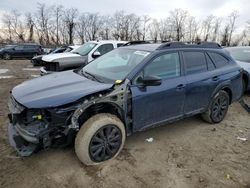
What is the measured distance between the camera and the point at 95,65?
14.3ft

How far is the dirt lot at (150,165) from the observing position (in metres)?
2.97

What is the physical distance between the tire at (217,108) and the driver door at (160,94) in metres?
0.93

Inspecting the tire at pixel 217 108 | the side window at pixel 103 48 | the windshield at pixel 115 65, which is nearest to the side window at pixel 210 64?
the tire at pixel 217 108

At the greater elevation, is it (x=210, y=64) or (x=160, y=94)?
(x=210, y=64)

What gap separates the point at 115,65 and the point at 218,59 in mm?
2135

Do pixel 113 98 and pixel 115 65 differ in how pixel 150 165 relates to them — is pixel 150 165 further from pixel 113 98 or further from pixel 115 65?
pixel 115 65

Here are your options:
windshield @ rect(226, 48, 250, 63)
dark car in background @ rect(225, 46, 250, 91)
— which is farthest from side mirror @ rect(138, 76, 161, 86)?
windshield @ rect(226, 48, 250, 63)

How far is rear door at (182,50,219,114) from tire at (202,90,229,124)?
0.25 meters

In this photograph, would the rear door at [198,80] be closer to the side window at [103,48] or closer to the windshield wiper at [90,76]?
the windshield wiper at [90,76]

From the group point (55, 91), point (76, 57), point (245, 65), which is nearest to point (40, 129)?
point (55, 91)

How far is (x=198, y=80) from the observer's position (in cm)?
421

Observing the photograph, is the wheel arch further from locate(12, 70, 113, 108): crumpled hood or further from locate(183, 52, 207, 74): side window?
locate(12, 70, 113, 108): crumpled hood

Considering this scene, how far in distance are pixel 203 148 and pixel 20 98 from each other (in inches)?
112

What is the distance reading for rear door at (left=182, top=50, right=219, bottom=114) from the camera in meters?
4.12
